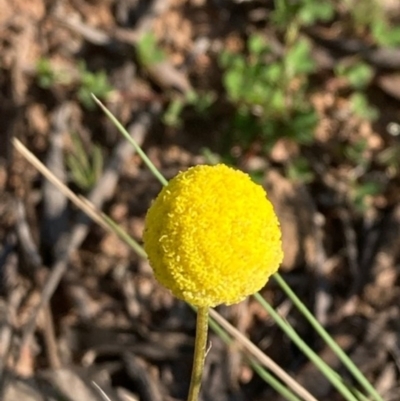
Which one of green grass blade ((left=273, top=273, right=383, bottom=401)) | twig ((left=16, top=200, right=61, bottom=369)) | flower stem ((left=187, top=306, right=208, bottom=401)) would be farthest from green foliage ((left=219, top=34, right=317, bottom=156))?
flower stem ((left=187, top=306, right=208, bottom=401))

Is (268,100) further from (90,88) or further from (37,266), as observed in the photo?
(37,266)

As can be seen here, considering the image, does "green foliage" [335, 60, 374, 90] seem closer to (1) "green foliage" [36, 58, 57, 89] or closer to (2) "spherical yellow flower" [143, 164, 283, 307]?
(1) "green foliage" [36, 58, 57, 89]

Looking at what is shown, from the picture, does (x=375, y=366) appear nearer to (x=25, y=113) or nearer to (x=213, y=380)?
(x=213, y=380)

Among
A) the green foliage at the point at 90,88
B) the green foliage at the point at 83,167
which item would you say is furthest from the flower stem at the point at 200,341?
the green foliage at the point at 90,88

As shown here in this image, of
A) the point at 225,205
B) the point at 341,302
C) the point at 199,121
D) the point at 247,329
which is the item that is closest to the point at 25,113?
the point at 199,121

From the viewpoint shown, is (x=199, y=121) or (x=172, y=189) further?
(x=199, y=121)
